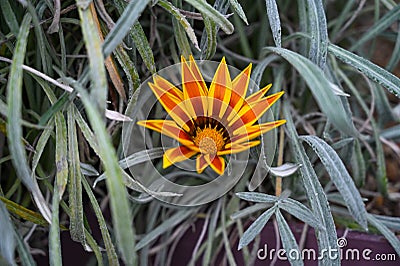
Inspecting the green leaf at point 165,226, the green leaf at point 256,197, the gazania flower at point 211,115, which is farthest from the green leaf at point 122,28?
the green leaf at point 165,226

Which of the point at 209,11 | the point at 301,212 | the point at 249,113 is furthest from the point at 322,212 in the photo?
the point at 209,11

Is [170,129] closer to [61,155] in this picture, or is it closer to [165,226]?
[61,155]

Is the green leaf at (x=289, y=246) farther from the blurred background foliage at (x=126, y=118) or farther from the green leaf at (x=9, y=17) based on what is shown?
the green leaf at (x=9, y=17)

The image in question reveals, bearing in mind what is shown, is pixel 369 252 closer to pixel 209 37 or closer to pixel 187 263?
pixel 187 263

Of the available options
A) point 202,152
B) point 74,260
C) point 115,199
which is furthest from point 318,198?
point 74,260

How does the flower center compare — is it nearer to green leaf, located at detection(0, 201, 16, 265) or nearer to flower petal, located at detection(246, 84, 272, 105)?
flower petal, located at detection(246, 84, 272, 105)

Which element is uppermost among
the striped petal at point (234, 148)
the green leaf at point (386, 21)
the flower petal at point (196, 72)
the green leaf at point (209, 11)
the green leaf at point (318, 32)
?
the green leaf at point (386, 21)

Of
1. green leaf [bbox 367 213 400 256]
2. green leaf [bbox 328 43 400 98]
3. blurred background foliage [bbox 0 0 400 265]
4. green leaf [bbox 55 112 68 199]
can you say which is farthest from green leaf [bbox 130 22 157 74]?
green leaf [bbox 367 213 400 256]
